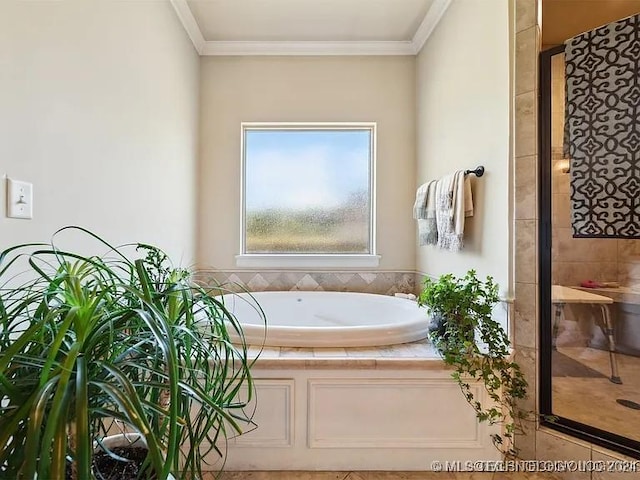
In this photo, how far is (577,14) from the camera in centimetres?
192

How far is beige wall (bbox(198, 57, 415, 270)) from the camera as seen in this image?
2.93 m

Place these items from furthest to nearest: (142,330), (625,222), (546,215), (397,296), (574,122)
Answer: (397,296) → (546,215) → (574,122) → (625,222) → (142,330)

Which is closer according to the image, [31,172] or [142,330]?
[142,330]

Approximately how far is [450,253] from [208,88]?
7.61ft

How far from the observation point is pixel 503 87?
1779 mm

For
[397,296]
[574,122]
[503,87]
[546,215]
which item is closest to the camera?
[574,122]

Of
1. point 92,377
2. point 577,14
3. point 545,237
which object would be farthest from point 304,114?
point 92,377

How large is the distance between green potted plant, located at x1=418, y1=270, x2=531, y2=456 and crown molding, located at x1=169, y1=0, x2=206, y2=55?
7.98ft

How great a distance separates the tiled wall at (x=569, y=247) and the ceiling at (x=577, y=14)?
32 cm

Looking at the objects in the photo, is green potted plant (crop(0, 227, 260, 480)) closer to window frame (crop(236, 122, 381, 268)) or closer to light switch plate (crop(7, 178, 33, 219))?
light switch plate (crop(7, 178, 33, 219))

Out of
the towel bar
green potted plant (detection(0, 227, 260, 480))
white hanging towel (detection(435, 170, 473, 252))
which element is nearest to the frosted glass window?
white hanging towel (detection(435, 170, 473, 252))

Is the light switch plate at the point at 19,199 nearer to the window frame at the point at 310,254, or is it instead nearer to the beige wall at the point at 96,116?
the beige wall at the point at 96,116

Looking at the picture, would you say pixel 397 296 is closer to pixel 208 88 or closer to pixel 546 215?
pixel 546 215

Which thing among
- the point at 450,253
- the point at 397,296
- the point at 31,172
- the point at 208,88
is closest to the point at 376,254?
Answer: the point at 397,296
